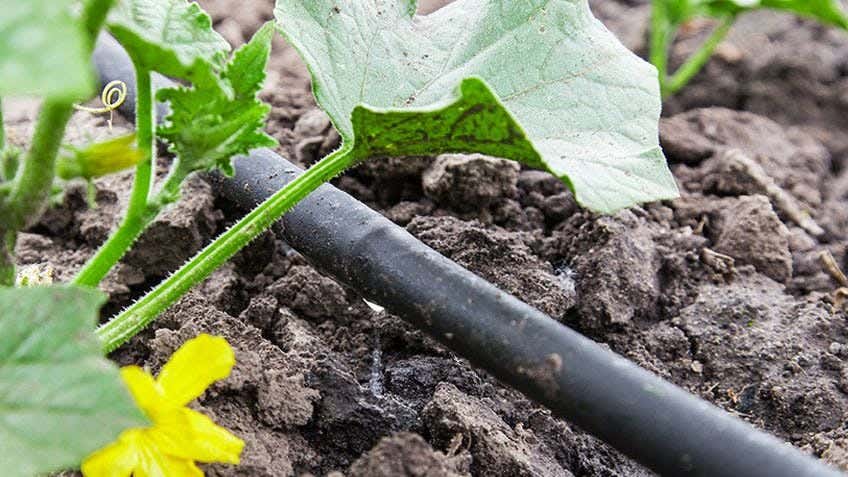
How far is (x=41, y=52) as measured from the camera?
73cm

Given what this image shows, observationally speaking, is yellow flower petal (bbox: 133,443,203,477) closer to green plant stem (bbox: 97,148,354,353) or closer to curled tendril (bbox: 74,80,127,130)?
green plant stem (bbox: 97,148,354,353)

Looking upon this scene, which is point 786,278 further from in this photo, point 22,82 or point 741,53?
point 22,82

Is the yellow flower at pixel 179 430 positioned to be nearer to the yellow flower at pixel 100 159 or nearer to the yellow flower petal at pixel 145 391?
the yellow flower petal at pixel 145 391

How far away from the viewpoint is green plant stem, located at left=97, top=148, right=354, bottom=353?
129cm

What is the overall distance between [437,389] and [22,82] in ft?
3.00

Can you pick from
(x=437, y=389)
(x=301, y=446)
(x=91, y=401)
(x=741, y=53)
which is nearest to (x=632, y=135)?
(x=437, y=389)

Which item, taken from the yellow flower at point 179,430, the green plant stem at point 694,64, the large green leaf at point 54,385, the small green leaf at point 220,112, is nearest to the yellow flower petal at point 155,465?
the yellow flower at point 179,430

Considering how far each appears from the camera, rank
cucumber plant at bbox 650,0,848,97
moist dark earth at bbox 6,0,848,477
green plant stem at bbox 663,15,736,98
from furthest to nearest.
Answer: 1. green plant stem at bbox 663,15,736,98
2. cucumber plant at bbox 650,0,848,97
3. moist dark earth at bbox 6,0,848,477

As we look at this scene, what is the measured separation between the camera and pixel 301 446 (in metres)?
1.42

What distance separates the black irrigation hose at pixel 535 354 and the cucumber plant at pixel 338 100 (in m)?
0.16

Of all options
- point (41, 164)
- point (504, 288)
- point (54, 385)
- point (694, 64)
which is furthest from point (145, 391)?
point (694, 64)

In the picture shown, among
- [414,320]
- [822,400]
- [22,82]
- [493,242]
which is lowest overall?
[822,400]

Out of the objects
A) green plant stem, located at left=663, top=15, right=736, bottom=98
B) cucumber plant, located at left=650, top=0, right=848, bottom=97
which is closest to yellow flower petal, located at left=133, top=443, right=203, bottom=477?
cucumber plant, located at left=650, top=0, right=848, bottom=97

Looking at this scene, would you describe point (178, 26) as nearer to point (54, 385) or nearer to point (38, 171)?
point (38, 171)
